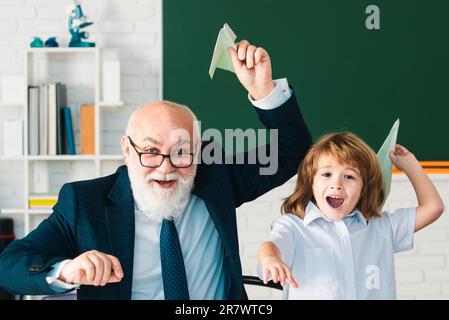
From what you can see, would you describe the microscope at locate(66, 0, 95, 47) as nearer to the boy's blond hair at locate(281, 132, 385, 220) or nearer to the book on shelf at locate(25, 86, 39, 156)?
the book on shelf at locate(25, 86, 39, 156)

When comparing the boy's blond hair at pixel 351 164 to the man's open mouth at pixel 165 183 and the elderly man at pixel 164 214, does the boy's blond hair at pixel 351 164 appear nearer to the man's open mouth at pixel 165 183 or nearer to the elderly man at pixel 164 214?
the elderly man at pixel 164 214

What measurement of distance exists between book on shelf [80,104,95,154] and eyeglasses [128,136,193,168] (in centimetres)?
188

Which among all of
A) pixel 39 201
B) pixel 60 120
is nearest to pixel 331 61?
pixel 60 120

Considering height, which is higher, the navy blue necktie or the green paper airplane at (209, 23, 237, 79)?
the green paper airplane at (209, 23, 237, 79)

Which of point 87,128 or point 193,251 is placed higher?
point 87,128

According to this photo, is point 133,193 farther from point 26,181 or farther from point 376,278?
point 26,181

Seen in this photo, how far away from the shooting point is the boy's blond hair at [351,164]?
58.7 inches

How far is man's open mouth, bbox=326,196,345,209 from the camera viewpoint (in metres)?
1.46

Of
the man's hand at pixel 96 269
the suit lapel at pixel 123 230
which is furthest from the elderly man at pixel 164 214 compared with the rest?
the man's hand at pixel 96 269

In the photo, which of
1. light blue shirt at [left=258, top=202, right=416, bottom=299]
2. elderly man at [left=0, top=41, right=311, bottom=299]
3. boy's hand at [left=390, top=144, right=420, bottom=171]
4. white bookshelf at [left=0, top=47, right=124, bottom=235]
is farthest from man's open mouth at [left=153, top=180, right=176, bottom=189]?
white bookshelf at [left=0, top=47, right=124, bottom=235]

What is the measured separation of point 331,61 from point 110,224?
7.16 feet

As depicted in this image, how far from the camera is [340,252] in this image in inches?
56.2

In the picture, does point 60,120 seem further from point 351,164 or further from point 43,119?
point 351,164

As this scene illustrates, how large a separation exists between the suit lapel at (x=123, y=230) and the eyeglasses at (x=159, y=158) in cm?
10
